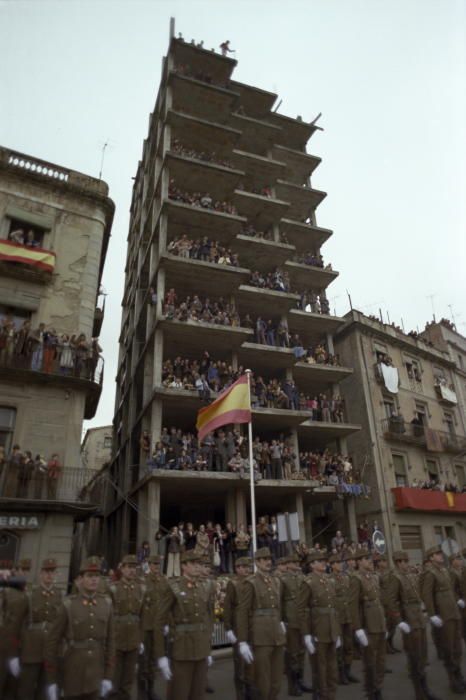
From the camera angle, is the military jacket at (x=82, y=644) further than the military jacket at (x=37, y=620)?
No

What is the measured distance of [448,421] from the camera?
109 ft

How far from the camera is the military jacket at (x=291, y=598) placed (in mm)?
8781

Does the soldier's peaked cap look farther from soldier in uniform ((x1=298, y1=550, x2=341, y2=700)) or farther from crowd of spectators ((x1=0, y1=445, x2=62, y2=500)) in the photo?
crowd of spectators ((x1=0, y1=445, x2=62, y2=500))

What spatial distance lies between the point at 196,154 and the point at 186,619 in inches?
1098

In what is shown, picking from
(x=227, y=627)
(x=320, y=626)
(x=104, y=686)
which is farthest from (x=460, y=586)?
(x=104, y=686)

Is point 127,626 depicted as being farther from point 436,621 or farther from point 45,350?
point 45,350

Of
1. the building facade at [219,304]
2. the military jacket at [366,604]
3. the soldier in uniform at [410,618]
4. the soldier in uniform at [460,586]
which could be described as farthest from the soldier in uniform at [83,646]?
the building facade at [219,304]

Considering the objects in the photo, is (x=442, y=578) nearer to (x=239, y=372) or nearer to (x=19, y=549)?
(x=19, y=549)

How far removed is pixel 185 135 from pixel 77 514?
2306cm

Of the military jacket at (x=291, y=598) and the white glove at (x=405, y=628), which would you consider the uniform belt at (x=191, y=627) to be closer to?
the military jacket at (x=291, y=598)

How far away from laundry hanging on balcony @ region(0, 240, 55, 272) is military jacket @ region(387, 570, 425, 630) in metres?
14.4

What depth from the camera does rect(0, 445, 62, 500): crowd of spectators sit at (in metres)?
13.5

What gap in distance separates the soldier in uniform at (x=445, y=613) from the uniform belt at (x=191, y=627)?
14.3 feet

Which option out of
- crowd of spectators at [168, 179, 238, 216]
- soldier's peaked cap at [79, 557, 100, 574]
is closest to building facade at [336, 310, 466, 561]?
crowd of spectators at [168, 179, 238, 216]
